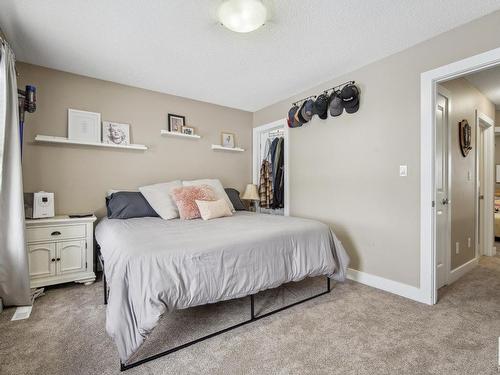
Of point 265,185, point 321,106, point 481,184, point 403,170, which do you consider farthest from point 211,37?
point 481,184

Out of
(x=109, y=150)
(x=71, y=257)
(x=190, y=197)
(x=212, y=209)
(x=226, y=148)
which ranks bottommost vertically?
(x=71, y=257)

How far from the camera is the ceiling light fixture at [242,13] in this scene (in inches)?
64.7

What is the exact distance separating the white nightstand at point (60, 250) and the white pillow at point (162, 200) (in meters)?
0.60

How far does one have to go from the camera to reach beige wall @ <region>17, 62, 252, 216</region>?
108 inches

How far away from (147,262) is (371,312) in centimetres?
178

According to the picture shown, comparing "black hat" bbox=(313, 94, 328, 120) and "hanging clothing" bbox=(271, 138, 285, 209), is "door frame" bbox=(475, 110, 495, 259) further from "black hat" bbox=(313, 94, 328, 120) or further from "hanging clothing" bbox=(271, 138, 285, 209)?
"hanging clothing" bbox=(271, 138, 285, 209)

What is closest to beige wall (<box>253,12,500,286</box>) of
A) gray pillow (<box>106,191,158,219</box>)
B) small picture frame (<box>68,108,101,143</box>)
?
gray pillow (<box>106,191,158,219</box>)

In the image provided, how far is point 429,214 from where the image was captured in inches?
86.5

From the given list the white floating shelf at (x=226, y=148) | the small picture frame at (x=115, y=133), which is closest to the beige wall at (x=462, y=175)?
the white floating shelf at (x=226, y=148)

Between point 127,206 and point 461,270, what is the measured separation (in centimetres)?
384

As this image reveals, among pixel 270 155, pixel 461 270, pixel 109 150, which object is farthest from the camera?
pixel 270 155

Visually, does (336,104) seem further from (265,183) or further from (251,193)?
(251,193)

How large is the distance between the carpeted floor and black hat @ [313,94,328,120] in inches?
78.8

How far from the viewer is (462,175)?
3.01 meters
